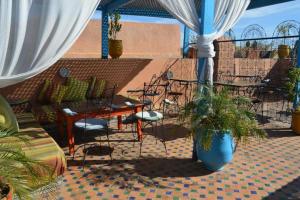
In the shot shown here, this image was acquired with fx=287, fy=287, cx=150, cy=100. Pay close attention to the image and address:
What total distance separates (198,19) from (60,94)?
3.48 meters

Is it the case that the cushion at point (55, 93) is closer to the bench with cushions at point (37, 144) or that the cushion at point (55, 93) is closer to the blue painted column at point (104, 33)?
the bench with cushions at point (37, 144)

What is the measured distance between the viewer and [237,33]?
11703 mm

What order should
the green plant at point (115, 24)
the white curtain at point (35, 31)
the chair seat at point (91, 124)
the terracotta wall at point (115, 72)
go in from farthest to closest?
1. the green plant at point (115, 24)
2. the terracotta wall at point (115, 72)
3. the chair seat at point (91, 124)
4. the white curtain at point (35, 31)

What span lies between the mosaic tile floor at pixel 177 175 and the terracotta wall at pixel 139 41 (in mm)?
7406

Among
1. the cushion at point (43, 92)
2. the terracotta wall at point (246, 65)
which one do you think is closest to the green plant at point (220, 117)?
the cushion at point (43, 92)

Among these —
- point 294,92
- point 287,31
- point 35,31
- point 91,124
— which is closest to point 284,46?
point 287,31

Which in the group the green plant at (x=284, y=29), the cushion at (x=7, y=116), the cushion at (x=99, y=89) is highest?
the green plant at (x=284, y=29)

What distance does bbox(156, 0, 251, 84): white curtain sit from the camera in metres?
4.41

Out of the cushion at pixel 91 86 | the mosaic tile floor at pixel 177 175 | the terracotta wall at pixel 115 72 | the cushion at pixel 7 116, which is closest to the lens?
the mosaic tile floor at pixel 177 175

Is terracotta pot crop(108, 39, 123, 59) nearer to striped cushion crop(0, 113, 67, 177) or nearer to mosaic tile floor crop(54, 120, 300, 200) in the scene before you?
mosaic tile floor crop(54, 120, 300, 200)

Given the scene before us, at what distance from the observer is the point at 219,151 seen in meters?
3.97

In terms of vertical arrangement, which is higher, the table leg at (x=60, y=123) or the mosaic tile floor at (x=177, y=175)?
the table leg at (x=60, y=123)

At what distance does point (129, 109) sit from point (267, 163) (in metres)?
2.46

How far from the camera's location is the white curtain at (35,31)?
10.2 feet
